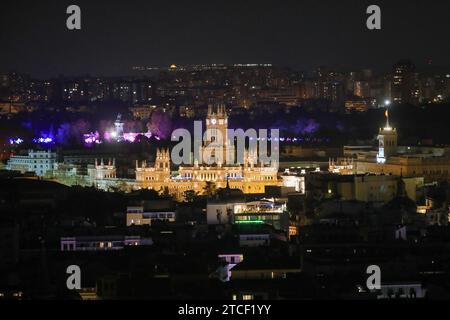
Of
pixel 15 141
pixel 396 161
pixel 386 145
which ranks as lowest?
pixel 396 161

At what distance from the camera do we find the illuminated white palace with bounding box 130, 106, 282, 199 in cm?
3941

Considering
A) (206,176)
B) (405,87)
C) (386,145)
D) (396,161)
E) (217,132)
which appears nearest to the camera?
(206,176)

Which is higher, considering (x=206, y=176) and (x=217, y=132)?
(x=217, y=132)

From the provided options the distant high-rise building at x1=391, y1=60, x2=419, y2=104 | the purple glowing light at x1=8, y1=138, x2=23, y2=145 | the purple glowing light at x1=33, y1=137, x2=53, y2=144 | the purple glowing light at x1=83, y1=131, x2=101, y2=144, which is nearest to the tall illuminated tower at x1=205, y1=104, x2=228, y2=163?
the purple glowing light at x1=83, y1=131, x2=101, y2=144

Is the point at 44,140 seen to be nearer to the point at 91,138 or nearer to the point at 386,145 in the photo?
the point at 91,138

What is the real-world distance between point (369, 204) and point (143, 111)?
141 ft

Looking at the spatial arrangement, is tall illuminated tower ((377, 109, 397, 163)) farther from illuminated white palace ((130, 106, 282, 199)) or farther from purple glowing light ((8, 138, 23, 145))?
purple glowing light ((8, 138, 23, 145))

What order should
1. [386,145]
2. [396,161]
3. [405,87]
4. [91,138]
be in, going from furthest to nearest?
[405,87]
[91,138]
[386,145]
[396,161]

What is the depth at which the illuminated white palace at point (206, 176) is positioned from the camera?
129ft

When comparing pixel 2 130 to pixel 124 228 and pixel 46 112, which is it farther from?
pixel 124 228

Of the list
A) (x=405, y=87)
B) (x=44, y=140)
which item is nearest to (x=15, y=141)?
(x=44, y=140)

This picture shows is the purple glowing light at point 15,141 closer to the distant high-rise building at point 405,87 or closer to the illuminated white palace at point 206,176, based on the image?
the illuminated white palace at point 206,176

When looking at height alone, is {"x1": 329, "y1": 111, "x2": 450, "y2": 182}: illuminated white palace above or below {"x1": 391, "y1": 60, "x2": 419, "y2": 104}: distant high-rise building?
below

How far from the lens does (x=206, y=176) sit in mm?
40406
